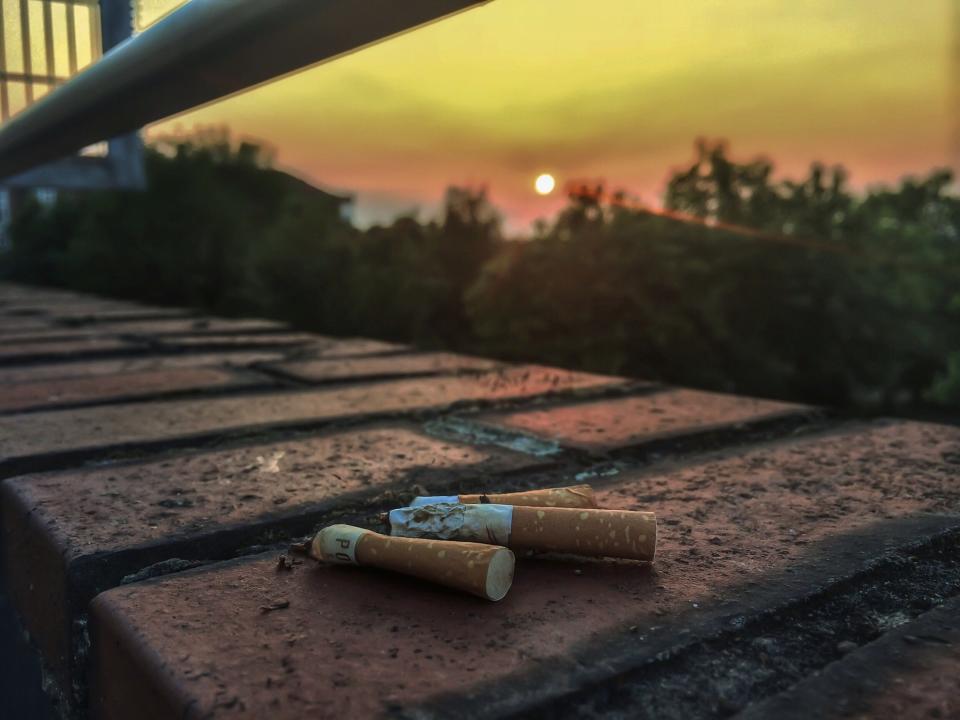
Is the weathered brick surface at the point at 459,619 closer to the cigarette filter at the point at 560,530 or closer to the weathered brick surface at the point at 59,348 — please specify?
the cigarette filter at the point at 560,530

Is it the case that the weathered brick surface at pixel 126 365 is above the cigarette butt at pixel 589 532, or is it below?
above

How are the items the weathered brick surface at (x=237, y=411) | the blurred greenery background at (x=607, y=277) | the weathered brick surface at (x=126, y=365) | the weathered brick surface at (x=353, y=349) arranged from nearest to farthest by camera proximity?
1. the weathered brick surface at (x=237, y=411)
2. the weathered brick surface at (x=126, y=365)
3. the weathered brick surface at (x=353, y=349)
4. the blurred greenery background at (x=607, y=277)

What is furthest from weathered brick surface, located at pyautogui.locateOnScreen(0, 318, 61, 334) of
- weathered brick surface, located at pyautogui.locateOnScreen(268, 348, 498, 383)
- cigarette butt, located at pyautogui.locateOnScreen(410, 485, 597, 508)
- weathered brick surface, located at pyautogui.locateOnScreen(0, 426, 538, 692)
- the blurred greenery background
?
the blurred greenery background

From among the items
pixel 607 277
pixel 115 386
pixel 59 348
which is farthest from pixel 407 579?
pixel 607 277

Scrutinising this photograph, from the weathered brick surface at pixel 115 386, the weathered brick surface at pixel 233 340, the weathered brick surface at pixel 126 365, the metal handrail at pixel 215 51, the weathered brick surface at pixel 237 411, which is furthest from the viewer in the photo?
the weathered brick surface at pixel 233 340

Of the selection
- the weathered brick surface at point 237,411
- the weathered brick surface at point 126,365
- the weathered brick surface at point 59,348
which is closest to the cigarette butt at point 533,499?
the weathered brick surface at point 237,411

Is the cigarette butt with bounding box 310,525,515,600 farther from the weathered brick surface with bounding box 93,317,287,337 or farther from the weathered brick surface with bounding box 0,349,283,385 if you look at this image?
the weathered brick surface with bounding box 93,317,287,337

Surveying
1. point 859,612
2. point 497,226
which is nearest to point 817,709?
point 859,612
